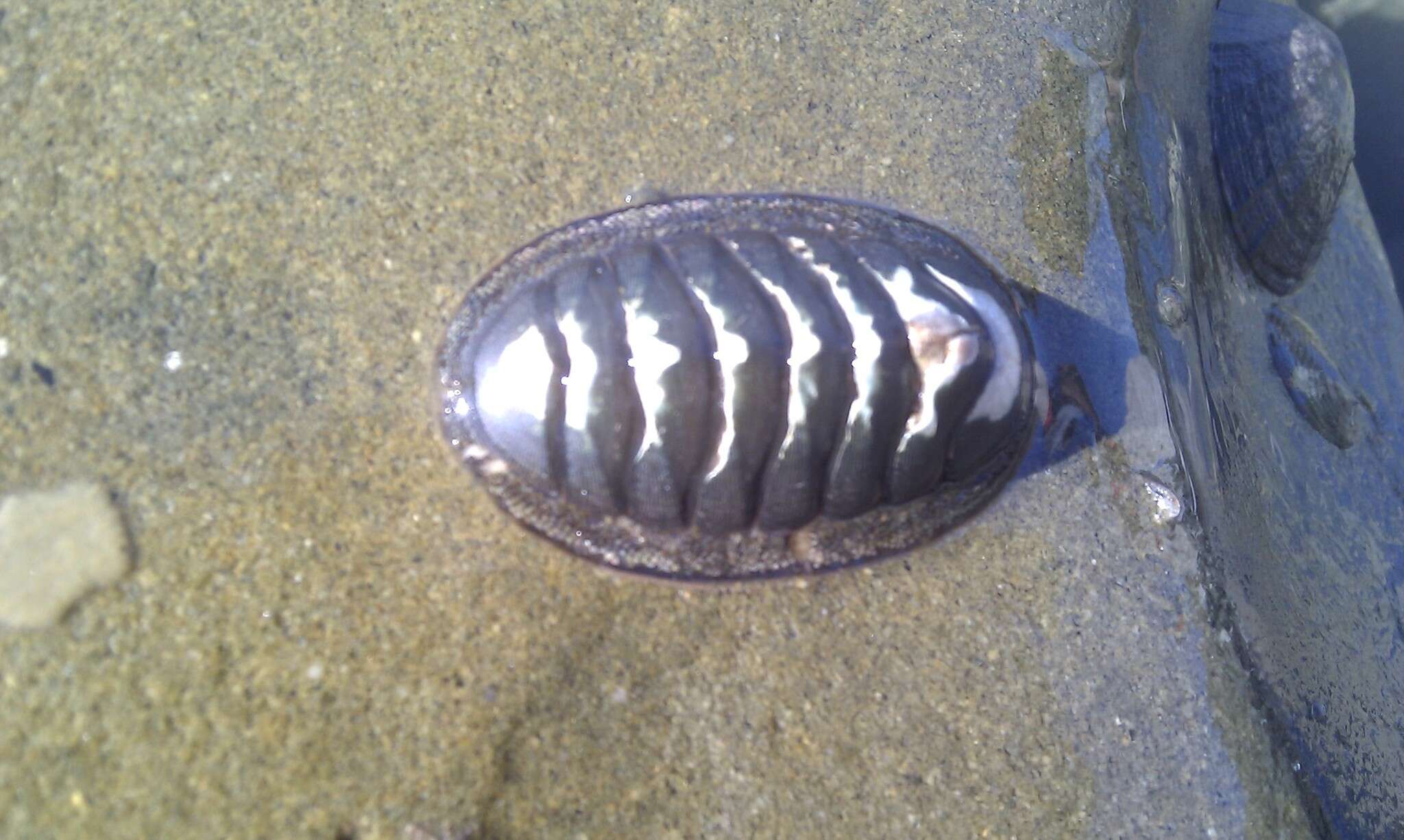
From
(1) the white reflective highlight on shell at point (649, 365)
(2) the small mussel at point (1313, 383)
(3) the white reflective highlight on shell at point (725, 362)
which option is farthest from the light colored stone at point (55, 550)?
(2) the small mussel at point (1313, 383)

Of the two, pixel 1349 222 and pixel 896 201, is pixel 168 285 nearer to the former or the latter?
pixel 896 201

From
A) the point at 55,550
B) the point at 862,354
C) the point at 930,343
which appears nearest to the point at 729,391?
the point at 862,354

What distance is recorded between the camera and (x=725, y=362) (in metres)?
1.73

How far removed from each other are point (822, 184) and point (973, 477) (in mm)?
762

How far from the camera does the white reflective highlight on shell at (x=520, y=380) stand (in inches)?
70.3

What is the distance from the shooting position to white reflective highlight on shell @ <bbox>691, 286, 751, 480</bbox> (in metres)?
1.72

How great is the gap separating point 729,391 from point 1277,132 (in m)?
2.33

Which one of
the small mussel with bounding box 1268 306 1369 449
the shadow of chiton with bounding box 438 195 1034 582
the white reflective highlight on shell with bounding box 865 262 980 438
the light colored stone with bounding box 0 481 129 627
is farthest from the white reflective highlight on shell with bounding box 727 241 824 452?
the small mussel with bounding box 1268 306 1369 449

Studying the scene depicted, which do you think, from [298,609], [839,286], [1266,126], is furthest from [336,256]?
[1266,126]

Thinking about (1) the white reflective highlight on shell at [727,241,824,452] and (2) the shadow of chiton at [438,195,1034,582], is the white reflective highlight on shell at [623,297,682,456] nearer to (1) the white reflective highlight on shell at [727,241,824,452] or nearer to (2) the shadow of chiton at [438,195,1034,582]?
(2) the shadow of chiton at [438,195,1034,582]

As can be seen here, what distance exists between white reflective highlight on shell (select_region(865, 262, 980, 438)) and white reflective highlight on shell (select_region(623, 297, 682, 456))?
0.48 m

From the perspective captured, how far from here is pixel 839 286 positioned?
71.9 inches

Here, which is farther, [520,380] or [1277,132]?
[1277,132]

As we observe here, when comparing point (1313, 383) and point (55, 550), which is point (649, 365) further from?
point (1313, 383)
